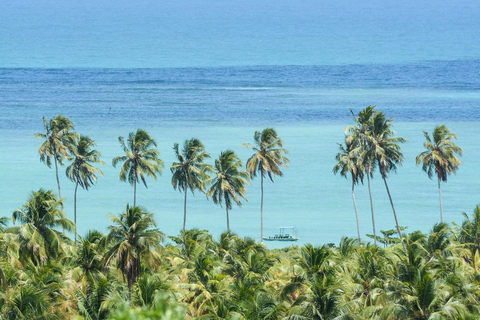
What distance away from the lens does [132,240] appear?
3769cm

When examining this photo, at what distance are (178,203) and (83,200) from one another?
46.0 ft

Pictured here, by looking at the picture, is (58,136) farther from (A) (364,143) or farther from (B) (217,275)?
(B) (217,275)

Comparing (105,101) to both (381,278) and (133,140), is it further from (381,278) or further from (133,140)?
(381,278)

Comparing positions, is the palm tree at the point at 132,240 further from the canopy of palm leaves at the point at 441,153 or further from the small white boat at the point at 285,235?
the small white boat at the point at 285,235

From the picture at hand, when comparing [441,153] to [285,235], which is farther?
[285,235]

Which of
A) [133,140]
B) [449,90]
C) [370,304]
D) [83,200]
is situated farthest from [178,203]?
[449,90]

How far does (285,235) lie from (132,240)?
47.0 metres

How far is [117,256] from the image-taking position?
37.2 meters

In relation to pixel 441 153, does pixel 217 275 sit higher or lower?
lower

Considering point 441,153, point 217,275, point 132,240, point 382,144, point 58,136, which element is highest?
point 58,136

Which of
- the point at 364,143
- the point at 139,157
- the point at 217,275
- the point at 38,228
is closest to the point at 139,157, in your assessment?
the point at 139,157

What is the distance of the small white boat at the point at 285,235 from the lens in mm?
82250

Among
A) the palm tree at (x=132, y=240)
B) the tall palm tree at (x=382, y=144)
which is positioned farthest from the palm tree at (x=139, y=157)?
the palm tree at (x=132, y=240)

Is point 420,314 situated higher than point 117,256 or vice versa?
point 117,256
